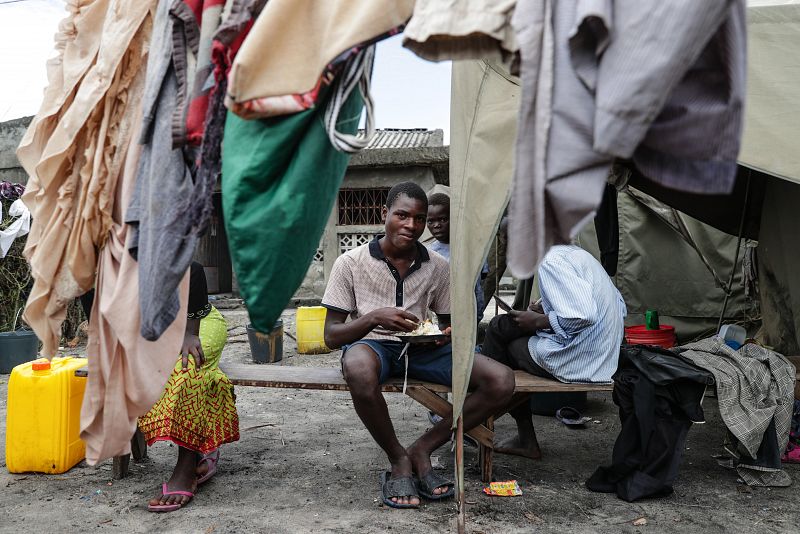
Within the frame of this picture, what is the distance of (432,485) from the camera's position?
3207 millimetres

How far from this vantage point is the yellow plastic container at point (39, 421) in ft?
11.6

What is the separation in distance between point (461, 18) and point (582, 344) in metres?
2.50

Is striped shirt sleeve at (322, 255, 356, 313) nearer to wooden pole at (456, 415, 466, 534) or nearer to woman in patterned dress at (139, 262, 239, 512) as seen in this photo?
woman in patterned dress at (139, 262, 239, 512)

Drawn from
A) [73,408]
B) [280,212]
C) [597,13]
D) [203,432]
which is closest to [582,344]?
[203,432]

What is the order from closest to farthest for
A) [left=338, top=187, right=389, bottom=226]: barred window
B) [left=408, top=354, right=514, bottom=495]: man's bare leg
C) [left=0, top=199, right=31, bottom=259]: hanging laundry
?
[left=408, top=354, right=514, bottom=495]: man's bare leg
[left=0, top=199, right=31, bottom=259]: hanging laundry
[left=338, top=187, right=389, bottom=226]: barred window

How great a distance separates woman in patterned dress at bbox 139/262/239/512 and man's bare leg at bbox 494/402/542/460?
5.55 feet

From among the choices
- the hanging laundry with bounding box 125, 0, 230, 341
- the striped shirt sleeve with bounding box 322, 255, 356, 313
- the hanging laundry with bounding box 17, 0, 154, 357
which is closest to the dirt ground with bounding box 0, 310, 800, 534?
the striped shirt sleeve with bounding box 322, 255, 356, 313

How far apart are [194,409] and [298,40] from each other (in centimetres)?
239

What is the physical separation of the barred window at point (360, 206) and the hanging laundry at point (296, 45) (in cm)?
863

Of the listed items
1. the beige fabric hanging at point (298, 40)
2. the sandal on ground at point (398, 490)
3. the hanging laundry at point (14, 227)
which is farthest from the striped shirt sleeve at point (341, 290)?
the hanging laundry at point (14, 227)

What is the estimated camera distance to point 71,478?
11.5 ft

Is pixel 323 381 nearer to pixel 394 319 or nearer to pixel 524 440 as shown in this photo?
pixel 394 319

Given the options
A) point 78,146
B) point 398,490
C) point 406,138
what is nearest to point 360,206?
point 406,138

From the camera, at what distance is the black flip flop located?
14.7 ft
